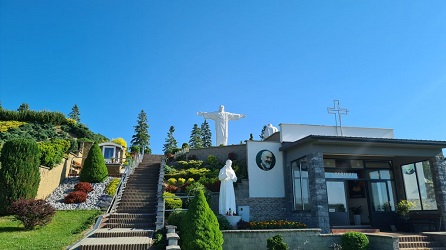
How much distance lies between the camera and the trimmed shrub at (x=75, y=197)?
15.6 m

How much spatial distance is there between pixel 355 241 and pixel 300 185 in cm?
450

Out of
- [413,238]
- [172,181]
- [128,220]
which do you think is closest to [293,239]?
[413,238]

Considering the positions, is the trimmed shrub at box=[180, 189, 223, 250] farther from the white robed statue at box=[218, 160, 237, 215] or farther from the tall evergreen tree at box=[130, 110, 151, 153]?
the tall evergreen tree at box=[130, 110, 151, 153]

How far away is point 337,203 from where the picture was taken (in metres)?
15.1

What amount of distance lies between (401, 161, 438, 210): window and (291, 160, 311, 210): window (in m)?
5.31

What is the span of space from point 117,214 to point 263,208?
22.6 ft

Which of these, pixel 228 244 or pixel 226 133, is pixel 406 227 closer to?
pixel 228 244

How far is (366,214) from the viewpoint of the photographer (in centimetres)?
1608

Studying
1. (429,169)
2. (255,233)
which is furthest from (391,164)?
(255,233)

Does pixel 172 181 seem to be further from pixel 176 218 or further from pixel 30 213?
pixel 30 213

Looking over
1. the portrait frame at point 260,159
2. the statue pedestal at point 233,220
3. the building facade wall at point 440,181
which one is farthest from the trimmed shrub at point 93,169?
the building facade wall at point 440,181

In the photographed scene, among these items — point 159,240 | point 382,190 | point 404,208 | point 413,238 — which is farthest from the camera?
point 382,190

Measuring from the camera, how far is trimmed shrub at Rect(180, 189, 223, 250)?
875 centimetres

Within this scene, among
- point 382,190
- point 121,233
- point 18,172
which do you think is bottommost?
point 121,233
